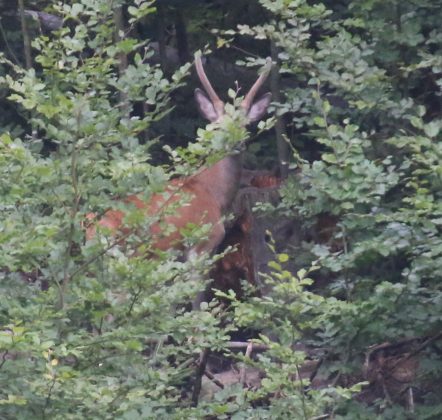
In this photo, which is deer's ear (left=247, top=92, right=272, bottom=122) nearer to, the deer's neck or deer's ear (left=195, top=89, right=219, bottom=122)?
deer's ear (left=195, top=89, right=219, bottom=122)

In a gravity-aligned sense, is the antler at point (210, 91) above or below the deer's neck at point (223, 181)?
above

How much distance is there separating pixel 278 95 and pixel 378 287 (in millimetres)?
4409

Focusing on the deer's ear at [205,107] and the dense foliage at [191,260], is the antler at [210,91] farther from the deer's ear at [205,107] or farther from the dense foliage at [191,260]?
the dense foliage at [191,260]

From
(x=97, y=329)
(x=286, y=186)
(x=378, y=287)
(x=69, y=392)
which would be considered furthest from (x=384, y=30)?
(x=69, y=392)

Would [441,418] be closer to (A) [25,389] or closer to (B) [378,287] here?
(B) [378,287]

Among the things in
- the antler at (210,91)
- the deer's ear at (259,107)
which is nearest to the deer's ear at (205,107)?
the antler at (210,91)

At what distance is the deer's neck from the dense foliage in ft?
8.47

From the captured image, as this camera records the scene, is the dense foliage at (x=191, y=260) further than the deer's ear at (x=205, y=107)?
No

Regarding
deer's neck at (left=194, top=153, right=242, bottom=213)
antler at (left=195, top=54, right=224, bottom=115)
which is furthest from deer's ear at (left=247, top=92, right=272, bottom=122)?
deer's neck at (left=194, top=153, right=242, bottom=213)

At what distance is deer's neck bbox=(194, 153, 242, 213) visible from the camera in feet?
37.1

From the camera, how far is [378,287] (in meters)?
7.04

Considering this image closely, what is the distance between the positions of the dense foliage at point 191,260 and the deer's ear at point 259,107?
2308mm

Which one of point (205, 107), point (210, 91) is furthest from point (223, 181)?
point (210, 91)

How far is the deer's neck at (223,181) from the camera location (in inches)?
446
